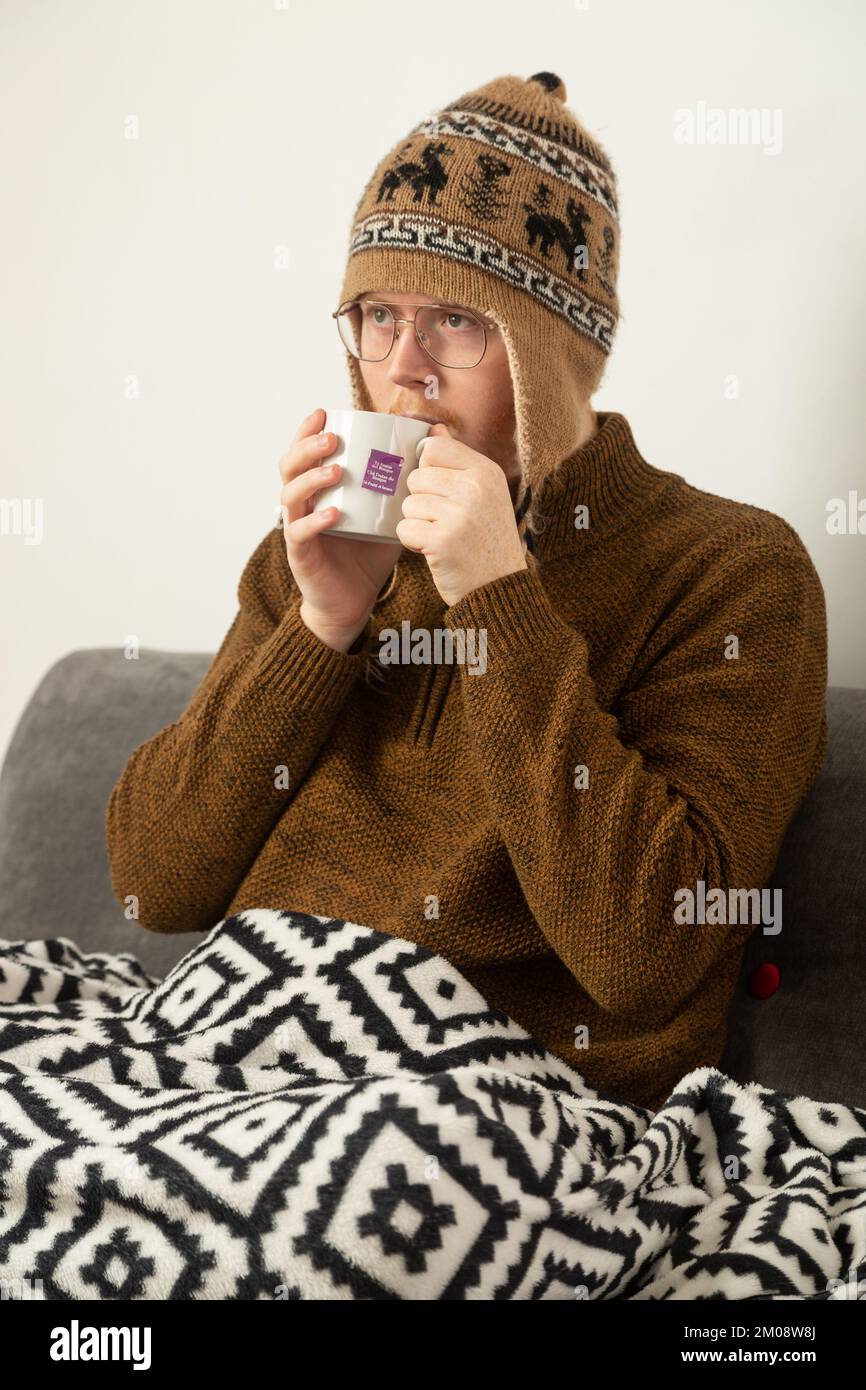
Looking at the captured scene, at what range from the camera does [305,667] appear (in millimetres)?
1183

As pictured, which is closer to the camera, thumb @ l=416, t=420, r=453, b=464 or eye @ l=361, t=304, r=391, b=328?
thumb @ l=416, t=420, r=453, b=464

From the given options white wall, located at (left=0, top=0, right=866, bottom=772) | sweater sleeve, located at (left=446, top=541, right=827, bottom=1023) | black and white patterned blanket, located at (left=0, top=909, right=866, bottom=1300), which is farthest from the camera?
white wall, located at (left=0, top=0, right=866, bottom=772)

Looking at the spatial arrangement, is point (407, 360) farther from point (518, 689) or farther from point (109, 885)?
point (109, 885)

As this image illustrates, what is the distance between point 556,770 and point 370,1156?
0.33 m

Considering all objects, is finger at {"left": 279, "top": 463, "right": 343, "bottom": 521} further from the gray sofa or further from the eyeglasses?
the gray sofa

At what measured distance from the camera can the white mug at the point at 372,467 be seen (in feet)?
3.44

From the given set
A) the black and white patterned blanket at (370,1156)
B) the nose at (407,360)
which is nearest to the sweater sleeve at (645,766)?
the black and white patterned blanket at (370,1156)

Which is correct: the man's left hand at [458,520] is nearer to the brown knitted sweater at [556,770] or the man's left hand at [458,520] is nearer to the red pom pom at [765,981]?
the brown knitted sweater at [556,770]

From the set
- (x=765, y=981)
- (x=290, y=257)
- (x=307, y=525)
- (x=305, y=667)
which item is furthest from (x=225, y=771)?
(x=290, y=257)

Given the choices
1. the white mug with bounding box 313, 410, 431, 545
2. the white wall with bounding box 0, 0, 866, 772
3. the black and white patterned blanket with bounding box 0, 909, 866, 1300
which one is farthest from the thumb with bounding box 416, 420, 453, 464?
the white wall with bounding box 0, 0, 866, 772

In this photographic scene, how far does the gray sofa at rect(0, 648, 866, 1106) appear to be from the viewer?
115 centimetres

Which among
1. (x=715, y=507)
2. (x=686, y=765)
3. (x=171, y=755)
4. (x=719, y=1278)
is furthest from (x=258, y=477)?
(x=719, y=1278)
